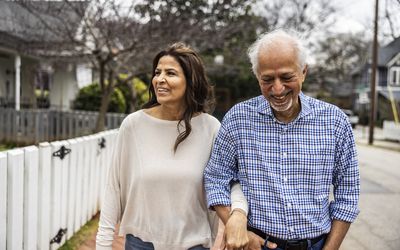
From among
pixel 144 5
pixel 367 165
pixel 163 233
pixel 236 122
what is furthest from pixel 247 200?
pixel 367 165

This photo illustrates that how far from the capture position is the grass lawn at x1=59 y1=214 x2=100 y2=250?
463cm

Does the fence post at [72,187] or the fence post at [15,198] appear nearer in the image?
the fence post at [15,198]

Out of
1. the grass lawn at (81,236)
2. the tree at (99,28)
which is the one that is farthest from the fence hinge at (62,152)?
the tree at (99,28)

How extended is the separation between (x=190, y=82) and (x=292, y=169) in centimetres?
76

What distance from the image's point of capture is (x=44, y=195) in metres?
3.99

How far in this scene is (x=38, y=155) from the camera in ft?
12.8

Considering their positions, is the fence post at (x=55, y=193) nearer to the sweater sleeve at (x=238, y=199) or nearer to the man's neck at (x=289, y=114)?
the sweater sleeve at (x=238, y=199)

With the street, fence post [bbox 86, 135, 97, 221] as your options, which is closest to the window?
the street

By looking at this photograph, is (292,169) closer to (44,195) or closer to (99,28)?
(44,195)

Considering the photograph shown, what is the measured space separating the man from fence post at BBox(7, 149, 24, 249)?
186 centimetres

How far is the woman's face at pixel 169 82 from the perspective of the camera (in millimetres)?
2387

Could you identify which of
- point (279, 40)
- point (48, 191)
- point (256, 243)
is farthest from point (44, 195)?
point (279, 40)

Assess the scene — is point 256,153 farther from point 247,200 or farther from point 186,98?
point 186,98

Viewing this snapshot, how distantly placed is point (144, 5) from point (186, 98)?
7.83 metres
